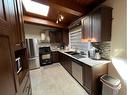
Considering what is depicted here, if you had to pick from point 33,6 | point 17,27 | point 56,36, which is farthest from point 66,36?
point 17,27

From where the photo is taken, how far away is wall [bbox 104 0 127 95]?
6.53ft

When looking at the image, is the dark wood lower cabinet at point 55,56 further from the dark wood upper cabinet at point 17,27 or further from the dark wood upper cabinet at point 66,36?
the dark wood upper cabinet at point 17,27

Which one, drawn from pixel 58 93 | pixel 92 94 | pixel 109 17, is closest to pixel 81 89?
pixel 92 94

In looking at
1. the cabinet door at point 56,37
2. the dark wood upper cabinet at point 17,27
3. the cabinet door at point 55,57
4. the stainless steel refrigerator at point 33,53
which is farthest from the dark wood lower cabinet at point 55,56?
the dark wood upper cabinet at point 17,27

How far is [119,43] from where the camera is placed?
2107 mm

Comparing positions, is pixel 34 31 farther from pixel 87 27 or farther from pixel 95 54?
pixel 95 54

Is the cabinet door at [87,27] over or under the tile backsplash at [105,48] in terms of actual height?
over

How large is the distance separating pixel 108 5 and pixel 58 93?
2732 mm

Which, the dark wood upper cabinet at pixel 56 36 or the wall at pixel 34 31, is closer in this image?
the wall at pixel 34 31

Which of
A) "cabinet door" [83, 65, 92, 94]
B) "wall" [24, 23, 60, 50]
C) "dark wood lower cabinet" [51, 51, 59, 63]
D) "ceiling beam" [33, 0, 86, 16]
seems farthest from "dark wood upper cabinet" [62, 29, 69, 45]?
"cabinet door" [83, 65, 92, 94]

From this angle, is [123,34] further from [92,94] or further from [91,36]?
[92,94]

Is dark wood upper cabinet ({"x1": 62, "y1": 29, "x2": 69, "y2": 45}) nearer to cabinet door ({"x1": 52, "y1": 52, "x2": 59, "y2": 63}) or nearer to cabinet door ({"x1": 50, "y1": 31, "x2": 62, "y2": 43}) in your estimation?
cabinet door ({"x1": 50, "y1": 31, "x2": 62, "y2": 43})

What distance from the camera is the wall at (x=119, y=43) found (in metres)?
1.99

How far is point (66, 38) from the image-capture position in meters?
5.61
